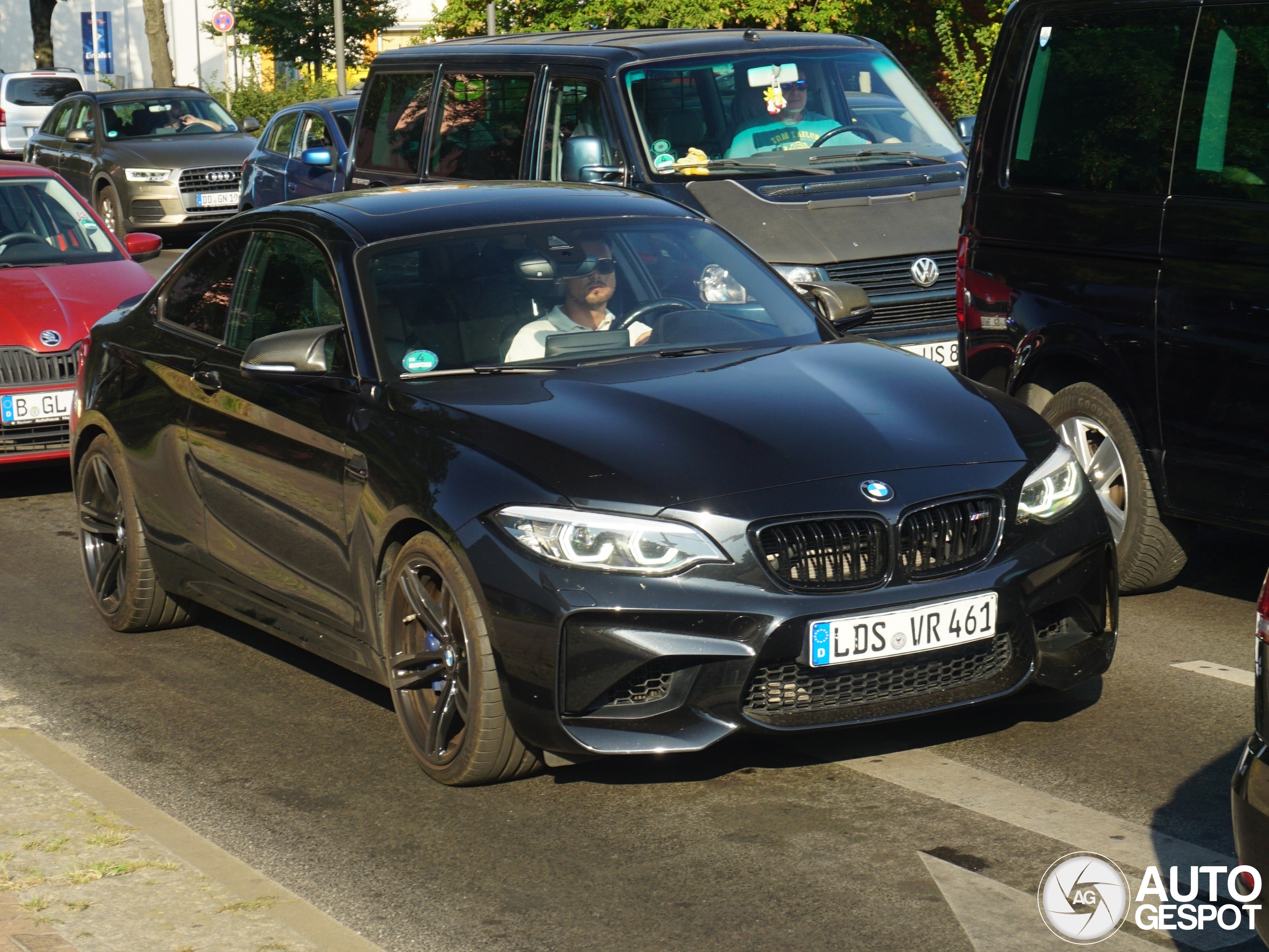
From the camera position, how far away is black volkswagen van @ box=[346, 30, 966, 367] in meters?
9.79

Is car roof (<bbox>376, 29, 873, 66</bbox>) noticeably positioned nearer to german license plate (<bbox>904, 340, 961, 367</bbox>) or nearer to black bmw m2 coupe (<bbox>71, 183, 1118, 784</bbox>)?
german license plate (<bbox>904, 340, 961, 367</bbox>)

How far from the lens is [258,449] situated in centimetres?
606

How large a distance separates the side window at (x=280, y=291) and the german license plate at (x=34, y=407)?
355 cm

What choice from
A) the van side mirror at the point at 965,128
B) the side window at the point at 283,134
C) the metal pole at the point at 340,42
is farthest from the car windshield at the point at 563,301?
the metal pole at the point at 340,42

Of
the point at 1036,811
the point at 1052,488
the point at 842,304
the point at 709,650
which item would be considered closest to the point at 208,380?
the point at 842,304

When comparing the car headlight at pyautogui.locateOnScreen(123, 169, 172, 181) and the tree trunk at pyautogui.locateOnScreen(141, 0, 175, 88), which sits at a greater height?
the tree trunk at pyautogui.locateOnScreen(141, 0, 175, 88)

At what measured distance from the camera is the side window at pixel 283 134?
716 inches

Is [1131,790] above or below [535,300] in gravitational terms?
below

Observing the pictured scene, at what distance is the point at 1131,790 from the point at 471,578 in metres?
1.81

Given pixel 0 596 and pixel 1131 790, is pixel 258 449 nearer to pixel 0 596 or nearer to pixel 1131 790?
pixel 0 596

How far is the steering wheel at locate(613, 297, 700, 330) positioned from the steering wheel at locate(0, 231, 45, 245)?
6.15 m

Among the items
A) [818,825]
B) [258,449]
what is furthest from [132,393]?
[818,825]

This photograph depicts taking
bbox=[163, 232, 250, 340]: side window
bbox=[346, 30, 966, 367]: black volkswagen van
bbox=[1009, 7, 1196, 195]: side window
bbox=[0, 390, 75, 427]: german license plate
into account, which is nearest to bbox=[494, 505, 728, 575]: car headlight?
bbox=[163, 232, 250, 340]: side window

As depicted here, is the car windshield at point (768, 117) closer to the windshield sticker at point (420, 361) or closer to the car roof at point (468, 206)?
the car roof at point (468, 206)
